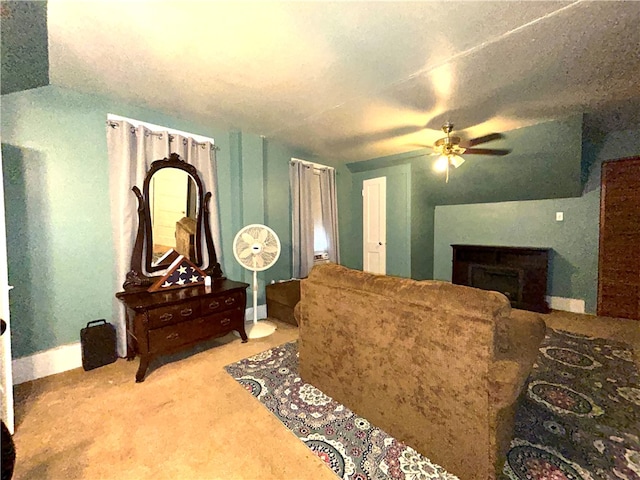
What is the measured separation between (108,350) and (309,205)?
293 centimetres

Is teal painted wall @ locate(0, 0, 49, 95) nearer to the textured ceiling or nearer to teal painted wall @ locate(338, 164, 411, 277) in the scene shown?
the textured ceiling

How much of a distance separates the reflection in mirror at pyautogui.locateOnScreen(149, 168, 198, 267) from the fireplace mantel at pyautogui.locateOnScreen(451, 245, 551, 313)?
13.0 ft

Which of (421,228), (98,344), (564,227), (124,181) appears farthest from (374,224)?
(98,344)

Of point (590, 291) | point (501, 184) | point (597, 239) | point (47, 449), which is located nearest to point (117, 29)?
point (47, 449)

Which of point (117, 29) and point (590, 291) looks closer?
point (117, 29)

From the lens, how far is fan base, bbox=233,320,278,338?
9.52 feet

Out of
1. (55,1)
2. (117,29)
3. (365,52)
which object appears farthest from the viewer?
(365,52)

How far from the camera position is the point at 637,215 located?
3191mm

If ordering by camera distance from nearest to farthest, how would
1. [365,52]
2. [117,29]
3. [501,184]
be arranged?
[117,29], [365,52], [501,184]

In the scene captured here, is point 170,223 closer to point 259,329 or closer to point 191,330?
point 191,330

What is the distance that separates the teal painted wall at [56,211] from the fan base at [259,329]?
4.37 ft

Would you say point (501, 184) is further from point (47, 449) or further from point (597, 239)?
point (47, 449)

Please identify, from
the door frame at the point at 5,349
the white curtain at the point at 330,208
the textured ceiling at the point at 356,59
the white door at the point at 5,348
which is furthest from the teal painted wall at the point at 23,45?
the white curtain at the point at 330,208

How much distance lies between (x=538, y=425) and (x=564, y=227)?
322 cm
